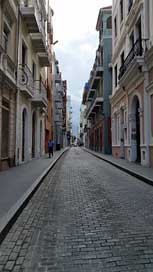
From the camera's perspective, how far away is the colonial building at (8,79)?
13141mm

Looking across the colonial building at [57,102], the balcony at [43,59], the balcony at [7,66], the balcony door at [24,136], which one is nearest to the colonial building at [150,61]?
the balcony at [7,66]

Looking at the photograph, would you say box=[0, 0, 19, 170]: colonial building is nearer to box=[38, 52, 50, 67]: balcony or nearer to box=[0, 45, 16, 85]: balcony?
box=[0, 45, 16, 85]: balcony

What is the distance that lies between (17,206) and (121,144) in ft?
55.9

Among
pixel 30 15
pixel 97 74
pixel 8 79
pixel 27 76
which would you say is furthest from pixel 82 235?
pixel 97 74

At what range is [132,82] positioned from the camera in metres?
18.0

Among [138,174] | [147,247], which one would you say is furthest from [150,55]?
[147,247]

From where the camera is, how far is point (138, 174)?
11656 millimetres

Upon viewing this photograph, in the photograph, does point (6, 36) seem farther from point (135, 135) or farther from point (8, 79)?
point (135, 135)

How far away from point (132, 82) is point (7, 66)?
25.1ft

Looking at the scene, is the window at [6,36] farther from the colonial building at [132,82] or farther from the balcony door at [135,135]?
the balcony door at [135,135]

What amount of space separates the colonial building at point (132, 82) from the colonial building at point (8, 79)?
6.31 meters

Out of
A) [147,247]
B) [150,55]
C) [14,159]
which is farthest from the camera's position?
[14,159]

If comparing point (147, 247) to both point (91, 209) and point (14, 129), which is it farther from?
point (14, 129)

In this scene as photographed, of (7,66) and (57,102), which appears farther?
(57,102)
